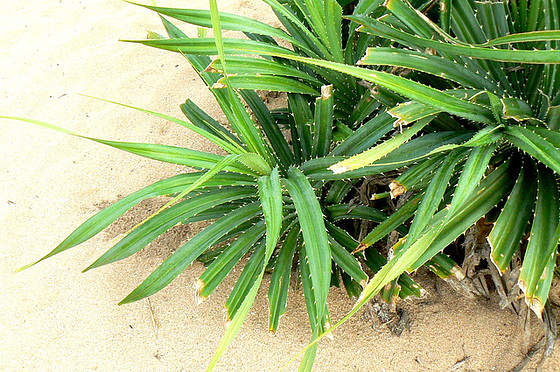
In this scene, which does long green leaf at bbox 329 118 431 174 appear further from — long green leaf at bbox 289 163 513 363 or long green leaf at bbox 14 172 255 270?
long green leaf at bbox 14 172 255 270

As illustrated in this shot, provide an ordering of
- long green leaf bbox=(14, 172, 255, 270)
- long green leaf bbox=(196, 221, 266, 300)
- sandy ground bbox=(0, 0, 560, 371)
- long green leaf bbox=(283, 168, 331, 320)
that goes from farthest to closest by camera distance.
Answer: sandy ground bbox=(0, 0, 560, 371), long green leaf bbox=(196, 221, 266, 300), long green leaf bbox=(14, 172, 255, 270), long green leaf bbox=(283, 168, 331, 320)

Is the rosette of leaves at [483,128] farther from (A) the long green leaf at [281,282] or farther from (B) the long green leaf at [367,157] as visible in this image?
(A) the long green leaf at [281,282]

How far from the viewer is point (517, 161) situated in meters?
1.09

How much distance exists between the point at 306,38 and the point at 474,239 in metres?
0.66

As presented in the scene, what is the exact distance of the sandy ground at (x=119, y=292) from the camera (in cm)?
136

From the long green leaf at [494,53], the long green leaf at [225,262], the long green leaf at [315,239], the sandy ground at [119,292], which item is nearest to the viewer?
the long green leaf at [494,53]

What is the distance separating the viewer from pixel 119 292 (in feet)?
4.96

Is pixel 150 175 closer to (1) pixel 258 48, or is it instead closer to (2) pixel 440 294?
(1) pixel 258 48

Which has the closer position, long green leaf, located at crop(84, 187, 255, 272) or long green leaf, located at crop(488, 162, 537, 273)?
long green leaf, located at crop(488, 162, 537, 273)

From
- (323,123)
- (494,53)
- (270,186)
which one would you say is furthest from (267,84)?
(494,53)

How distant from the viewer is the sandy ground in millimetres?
1362

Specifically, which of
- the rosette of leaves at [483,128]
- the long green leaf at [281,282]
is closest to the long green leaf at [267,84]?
the rosette of leaves at [483,128]

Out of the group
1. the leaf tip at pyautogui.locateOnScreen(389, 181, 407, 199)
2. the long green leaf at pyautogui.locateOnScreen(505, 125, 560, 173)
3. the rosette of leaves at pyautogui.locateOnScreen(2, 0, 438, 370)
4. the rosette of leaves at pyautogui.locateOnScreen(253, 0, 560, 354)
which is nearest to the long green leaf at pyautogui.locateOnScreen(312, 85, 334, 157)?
the rosette of leaves at pyautogui.locateOnScreen(2, 0, 438, 370)

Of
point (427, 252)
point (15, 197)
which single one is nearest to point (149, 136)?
point (15, 197)
